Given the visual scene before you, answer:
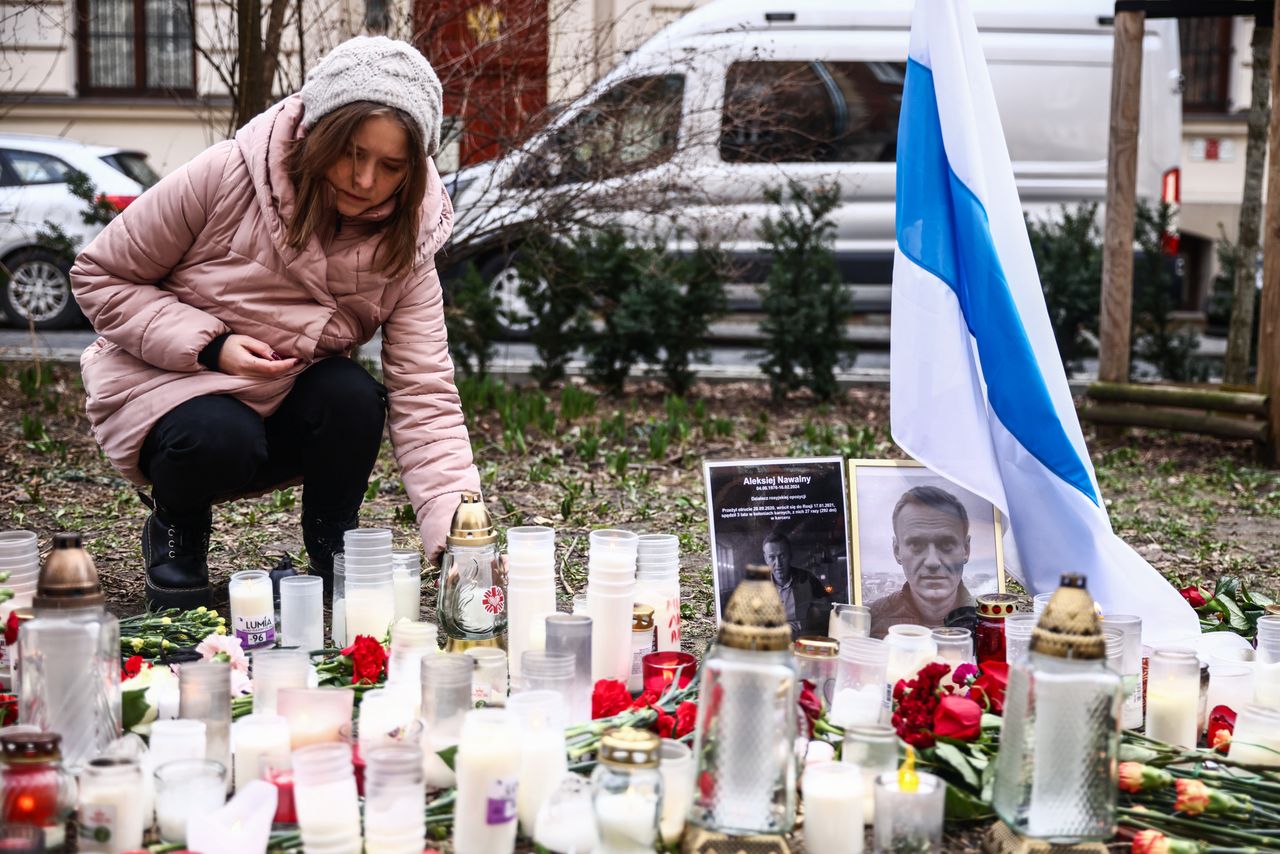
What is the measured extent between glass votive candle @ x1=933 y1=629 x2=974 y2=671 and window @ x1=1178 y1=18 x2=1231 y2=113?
14.0 metres

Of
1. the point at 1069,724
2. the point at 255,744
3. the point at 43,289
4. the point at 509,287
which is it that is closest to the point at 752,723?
the point at 1069,724

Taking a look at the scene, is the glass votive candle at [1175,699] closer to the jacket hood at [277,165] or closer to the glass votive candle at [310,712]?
the glass votive candle at [310,712]

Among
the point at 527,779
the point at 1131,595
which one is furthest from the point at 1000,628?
the point at 527,779

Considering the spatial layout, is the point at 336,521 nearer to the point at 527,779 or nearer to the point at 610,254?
the point at 527,779

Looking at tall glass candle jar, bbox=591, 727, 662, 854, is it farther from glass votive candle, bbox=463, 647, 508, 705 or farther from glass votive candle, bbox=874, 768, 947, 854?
glass votive candle, bbox=463, 647, 508, 705

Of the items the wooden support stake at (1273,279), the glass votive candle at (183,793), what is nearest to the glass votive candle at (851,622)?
the glass votive candle at (183,793)

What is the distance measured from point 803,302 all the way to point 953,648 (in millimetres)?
4716

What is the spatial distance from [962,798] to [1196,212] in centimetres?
1375

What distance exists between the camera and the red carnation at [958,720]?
2.08 meters

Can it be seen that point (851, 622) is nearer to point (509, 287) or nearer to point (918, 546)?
point (918, 546)

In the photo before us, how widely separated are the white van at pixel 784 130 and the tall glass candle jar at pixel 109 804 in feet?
13.7

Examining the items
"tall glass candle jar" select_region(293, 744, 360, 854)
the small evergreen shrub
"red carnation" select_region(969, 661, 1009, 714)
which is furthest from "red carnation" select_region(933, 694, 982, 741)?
the small evergreen shrub

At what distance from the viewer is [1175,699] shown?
7.42 feet

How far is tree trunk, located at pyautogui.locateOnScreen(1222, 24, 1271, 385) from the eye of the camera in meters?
6.19
